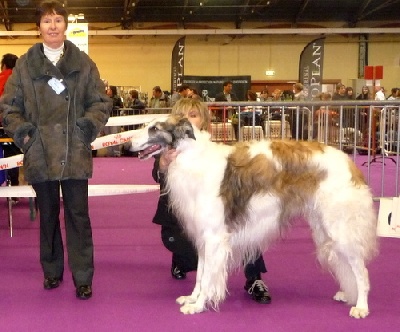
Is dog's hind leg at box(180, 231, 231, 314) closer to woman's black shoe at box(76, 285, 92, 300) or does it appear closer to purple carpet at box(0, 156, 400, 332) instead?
purple carpet at box(0, 156, 400, 332)

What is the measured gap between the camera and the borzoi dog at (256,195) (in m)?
3.33

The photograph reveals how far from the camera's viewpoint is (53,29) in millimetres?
3521

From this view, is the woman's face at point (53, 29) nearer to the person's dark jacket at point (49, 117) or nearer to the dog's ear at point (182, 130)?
the person's dark jacket at point (49, 117)

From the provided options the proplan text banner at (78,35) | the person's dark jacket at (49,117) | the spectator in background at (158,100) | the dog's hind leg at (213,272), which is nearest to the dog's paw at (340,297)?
the dog's hind leg at (213,272)

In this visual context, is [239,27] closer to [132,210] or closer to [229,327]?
[132,210]

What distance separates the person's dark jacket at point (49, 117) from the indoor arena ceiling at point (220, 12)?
17735 millimetres

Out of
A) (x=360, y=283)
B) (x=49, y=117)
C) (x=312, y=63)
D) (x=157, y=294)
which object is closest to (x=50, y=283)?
(x=157, y=294)

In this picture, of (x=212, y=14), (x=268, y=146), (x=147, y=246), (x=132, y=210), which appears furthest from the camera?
(x=212, y=14)

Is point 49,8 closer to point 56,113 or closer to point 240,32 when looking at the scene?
point 56,113

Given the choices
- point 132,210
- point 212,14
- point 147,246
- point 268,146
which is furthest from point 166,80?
point 268,146

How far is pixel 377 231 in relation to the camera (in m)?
3.69

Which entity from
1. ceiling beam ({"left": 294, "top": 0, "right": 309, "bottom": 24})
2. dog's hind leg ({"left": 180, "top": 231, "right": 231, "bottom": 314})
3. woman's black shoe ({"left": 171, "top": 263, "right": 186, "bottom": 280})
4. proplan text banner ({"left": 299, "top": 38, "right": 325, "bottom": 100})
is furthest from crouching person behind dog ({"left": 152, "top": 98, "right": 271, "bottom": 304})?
ceiling beam ({"left": 294, "top": 0, "right": 309, "bottom": 24})

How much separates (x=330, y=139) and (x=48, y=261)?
27.0ft

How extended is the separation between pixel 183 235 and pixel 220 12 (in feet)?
65.4
